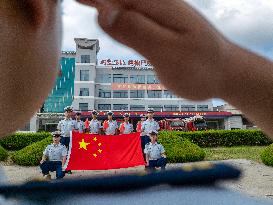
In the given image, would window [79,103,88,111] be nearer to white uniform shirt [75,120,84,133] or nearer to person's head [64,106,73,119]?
white uniform shirt [75,120,84,133]

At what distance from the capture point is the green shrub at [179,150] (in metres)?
9.54

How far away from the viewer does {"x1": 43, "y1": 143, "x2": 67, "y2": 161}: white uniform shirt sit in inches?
297

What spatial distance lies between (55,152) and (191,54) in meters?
7.31

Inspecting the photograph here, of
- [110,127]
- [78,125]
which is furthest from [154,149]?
[78,125]

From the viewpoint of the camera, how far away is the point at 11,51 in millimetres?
548

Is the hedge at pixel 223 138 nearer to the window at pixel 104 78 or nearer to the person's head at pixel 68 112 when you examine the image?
the person's head at pixel 68 112

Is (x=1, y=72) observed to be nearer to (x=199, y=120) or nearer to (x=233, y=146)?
(x=233, y=146)

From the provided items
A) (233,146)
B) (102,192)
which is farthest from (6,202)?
Result: (233,146)

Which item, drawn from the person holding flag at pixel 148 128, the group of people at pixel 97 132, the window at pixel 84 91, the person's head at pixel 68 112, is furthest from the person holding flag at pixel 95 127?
the window at pixel 84 91

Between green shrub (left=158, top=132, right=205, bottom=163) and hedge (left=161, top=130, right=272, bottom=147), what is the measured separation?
134 inches

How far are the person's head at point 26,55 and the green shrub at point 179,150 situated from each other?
851 cm

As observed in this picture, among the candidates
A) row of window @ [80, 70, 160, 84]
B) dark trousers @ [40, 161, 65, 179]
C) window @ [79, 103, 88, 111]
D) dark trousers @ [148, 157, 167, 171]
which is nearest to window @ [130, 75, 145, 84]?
row of window @ [80, 70, 160, 84]

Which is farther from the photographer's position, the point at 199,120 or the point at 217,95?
the point at 199,120

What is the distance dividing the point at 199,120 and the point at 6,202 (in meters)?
26.4
